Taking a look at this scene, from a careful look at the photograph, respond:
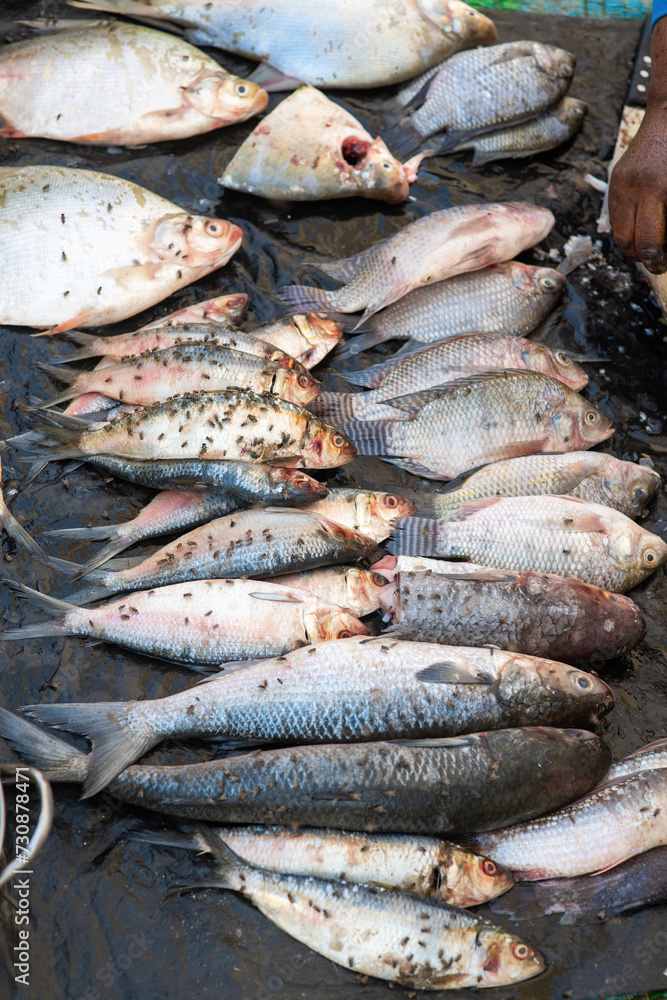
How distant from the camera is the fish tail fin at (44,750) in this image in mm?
2838

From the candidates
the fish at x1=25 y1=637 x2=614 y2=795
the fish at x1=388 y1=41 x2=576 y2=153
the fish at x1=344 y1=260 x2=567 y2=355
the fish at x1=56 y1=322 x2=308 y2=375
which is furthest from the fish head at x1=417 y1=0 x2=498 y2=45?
the fish at x1=25 y1=637 x2=614 y2=795

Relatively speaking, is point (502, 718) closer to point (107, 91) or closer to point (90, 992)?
point (90, 992)

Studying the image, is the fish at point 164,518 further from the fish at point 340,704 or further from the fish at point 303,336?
the fish at point 303,336

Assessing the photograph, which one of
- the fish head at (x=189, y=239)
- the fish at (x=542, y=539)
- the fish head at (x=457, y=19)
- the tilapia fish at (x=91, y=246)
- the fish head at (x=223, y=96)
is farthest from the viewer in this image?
the fish head at (x=457, y=19)

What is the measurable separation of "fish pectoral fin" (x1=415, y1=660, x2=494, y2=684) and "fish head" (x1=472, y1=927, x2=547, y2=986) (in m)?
0.88

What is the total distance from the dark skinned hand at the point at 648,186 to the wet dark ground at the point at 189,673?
0.53 meters

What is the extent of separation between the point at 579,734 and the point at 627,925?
75 cm

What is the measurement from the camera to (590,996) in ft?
9.17

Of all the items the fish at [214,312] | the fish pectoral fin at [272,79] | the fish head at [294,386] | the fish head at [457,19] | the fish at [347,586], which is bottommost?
the fish at [347,586]

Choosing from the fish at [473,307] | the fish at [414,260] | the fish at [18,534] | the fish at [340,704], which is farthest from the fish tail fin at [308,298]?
the fish at [340,704]

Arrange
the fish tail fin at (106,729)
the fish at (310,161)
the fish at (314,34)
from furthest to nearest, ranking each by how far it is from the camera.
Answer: the fish at (314,34)
the fish at (310,161)
the fish tail fin at (106,729)

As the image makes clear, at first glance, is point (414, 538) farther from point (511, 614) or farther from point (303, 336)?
point (303, 336)

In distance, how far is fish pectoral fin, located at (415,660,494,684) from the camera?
3014mm

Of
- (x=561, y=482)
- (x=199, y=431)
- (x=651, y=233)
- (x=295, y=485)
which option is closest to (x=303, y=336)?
(x=199, y=431)
